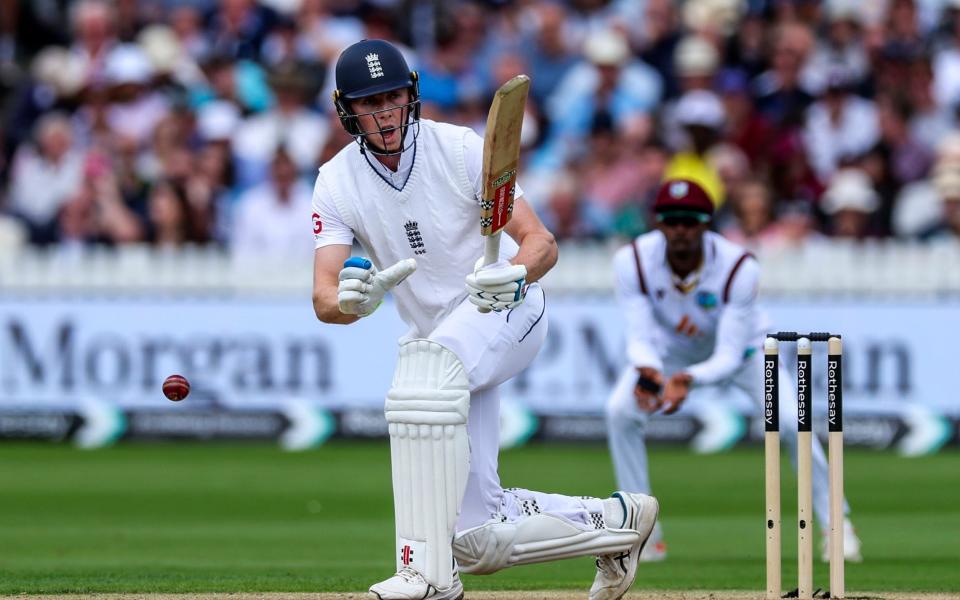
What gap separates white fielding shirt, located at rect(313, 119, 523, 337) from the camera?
6125mm

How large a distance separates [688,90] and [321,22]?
3.41m

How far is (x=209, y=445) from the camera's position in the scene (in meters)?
13.8

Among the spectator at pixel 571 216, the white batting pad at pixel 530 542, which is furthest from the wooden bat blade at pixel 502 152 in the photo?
the spectator at pixel 571 216

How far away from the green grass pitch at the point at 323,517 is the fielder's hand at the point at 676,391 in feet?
2.36

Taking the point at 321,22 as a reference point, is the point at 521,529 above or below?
below

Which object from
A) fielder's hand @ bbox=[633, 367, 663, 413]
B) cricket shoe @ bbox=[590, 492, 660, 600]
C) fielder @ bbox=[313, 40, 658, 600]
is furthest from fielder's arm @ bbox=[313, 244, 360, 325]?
fielder's hand @ bbox=[633, 367, 663, 413]

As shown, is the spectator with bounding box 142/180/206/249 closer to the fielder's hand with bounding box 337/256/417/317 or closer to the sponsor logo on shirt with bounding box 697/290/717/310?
the sponsor logo on shirt with bounding box 697/290/717/310

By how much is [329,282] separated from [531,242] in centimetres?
69

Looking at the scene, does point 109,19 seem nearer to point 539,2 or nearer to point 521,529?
point 539,2

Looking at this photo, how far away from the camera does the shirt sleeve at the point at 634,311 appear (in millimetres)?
8562

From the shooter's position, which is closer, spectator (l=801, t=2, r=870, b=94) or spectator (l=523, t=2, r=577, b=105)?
spectator (l=801, t=2, r=870, b=94)

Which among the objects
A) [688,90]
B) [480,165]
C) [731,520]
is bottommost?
[731,520]

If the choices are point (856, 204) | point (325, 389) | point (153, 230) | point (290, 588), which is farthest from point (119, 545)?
point (856, 204)

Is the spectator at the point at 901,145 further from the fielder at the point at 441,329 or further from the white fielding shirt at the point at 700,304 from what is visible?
the fielder at the point at 441,329
